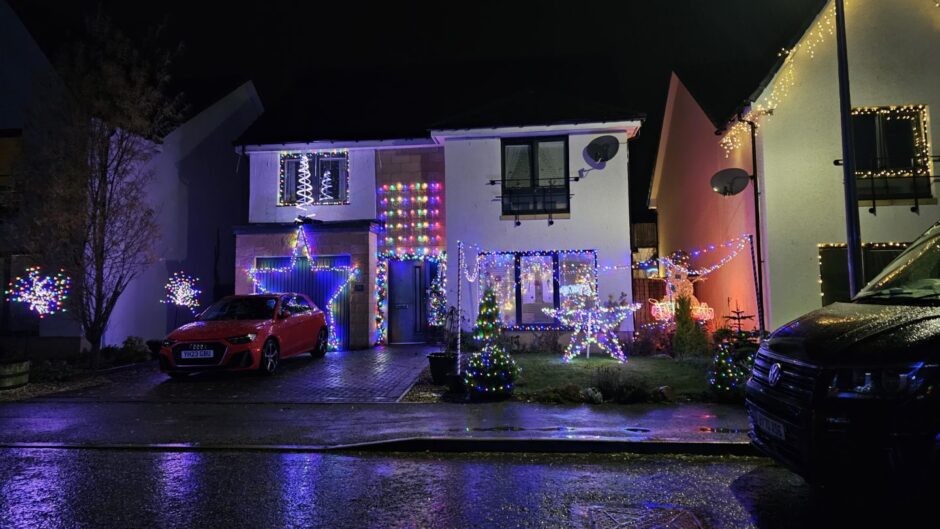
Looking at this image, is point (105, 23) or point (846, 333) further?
point (105, 23)

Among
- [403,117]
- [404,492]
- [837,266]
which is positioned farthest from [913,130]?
[404,492]

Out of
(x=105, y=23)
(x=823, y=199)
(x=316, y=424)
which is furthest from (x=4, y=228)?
(x=823, y=199)

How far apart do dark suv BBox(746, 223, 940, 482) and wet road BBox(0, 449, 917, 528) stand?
741mm

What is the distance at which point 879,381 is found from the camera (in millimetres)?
3264

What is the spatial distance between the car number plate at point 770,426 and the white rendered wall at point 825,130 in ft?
24.6

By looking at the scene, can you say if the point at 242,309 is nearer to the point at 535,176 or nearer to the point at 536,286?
the point at 536,286

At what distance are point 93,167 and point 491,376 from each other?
922 centimetres

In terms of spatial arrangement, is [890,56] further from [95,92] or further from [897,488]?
[95,92]

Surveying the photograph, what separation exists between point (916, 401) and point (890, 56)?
10.7 m

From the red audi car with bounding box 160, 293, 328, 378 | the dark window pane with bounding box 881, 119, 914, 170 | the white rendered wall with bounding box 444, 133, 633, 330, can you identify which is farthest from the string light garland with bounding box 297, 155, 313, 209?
the dark window pane with bounding box 881, 119, 914, 170

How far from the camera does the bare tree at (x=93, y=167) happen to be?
422 inches

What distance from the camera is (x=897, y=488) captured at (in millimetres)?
3094

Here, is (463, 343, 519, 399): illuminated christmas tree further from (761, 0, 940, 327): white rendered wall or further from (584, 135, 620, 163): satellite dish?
(584, 135, 620, 163): satellite dish

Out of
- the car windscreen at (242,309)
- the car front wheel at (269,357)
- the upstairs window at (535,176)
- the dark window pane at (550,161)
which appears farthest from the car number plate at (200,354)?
the dark window pane at (550,161)
